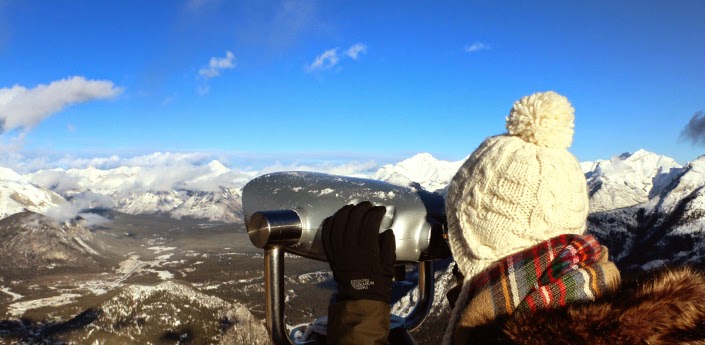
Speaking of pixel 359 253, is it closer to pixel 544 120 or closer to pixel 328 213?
pixel 328 213

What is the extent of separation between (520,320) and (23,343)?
11598 cm

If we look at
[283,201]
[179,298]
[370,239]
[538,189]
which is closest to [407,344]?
[370,239]

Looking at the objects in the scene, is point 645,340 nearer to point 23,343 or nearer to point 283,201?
point 283,201

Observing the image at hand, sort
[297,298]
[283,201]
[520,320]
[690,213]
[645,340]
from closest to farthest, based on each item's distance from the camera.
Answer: [645,340] → [520,320] → [283,201] → [690,213] → [297,298]

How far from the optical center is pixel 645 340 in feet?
4.43

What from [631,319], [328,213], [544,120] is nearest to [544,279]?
[631,319]

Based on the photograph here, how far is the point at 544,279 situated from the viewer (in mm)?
1584

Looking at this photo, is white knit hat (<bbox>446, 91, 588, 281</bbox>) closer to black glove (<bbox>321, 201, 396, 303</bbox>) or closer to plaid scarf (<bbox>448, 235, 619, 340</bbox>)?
plaid scarf (<bbox>448, 235, 619, 340</bbox>)

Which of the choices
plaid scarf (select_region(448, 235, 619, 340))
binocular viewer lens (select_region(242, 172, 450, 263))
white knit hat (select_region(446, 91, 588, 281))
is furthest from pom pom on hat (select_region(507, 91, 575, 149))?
binocular viewer lens (select_region(242, 172, 450, 263))

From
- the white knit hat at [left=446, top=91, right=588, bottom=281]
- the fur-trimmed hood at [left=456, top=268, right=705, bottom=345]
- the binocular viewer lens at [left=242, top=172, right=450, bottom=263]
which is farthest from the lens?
the binocular viewer lens at [left=242, top=172, right=450, bottom=263]

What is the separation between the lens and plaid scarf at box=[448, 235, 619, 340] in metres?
1.53

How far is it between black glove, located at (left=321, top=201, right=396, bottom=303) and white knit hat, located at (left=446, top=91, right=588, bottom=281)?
0.29 meters

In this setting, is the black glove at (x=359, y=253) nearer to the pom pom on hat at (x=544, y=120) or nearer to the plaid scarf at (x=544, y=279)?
the plaid scarf at (x=544, y=279)

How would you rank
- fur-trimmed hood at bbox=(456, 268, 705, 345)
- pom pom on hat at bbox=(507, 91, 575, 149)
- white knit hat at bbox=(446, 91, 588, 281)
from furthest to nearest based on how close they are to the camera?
pom pom on hat at bbox=(507, 91, 575, 149), white knit hat at bbox=(446, 91, 588, 281), fur-trimmed hood at bbox=(456, 268, 705, 345)
